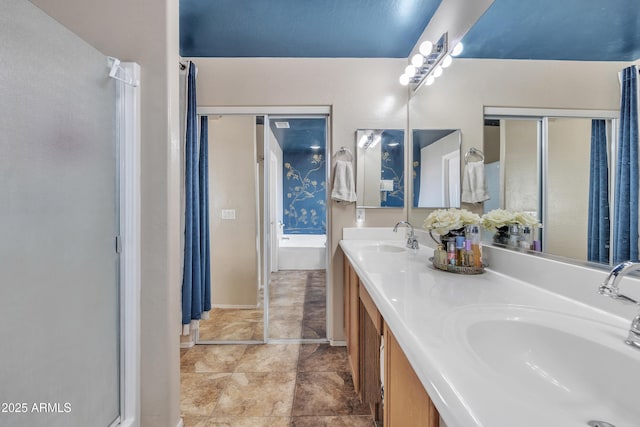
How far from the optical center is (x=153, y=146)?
1248mm

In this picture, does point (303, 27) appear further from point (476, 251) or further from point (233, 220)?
point (233, 220)

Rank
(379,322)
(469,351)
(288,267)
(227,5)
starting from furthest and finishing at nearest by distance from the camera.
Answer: (288,267)
(227,5)
(379,322)
(469,351)

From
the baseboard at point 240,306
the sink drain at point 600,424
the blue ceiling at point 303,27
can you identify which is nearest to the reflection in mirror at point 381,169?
the blue ceiling at point 303,27

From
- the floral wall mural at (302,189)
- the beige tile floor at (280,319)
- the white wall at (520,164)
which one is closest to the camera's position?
the white wall at (520,164)

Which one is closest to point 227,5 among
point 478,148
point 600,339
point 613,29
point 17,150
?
point 17,150

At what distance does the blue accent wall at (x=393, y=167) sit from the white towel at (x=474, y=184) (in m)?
0.76

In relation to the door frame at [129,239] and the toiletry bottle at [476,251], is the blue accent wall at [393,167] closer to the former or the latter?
the toiletry bottle at [476,251]

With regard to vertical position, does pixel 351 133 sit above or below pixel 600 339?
above

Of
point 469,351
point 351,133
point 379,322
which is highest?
point 351,133

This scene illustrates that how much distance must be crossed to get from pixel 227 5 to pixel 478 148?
1.77 meters

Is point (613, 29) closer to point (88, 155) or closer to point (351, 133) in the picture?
point (351, 133)

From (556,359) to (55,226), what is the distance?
1.57 m

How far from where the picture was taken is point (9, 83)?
2.62 ft

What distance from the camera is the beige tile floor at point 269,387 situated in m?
1.45
